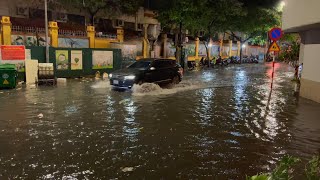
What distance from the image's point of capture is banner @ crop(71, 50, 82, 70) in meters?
21.5

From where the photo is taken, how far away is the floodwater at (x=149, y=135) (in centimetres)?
569

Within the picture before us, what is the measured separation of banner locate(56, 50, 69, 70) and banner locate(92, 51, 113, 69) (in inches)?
86.2

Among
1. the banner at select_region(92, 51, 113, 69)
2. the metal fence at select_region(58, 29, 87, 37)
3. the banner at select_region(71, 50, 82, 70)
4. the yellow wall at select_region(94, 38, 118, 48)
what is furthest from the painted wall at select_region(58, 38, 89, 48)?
the banner at select_region(71, 50, 82, 70)

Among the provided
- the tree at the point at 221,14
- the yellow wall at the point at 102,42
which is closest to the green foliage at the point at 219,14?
the tree at the point at 221,14

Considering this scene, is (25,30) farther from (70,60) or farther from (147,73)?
(147,73)

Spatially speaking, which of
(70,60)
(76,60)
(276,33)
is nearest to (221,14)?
(76,60)

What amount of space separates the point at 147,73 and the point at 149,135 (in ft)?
27.4

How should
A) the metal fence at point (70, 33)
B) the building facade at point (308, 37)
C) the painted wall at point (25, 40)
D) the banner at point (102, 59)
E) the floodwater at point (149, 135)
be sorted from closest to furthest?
the floodwater at point (149, 135) → the building facade at point (308, 37) → the painted wall at point (25, 40) → the banner at point (102, 59) → the metal fence at point (70, 33)

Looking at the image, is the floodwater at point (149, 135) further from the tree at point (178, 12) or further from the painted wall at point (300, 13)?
the tree at point (178, 12)

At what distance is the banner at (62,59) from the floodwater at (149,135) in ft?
23.9

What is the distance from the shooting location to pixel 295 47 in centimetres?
2067

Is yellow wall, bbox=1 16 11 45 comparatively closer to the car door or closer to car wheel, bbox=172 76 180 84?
the car door

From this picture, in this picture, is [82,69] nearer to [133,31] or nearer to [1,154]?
[133,31]

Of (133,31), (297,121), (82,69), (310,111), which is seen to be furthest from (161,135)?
(133,31)
